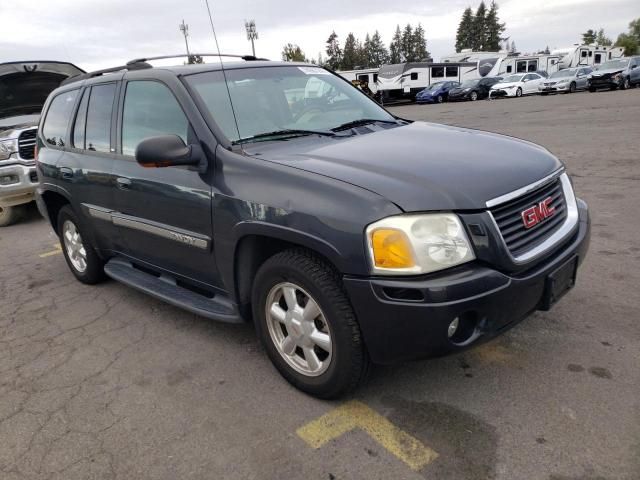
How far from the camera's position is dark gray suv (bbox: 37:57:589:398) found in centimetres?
231

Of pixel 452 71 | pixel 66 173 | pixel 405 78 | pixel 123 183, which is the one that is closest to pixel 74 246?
pixel 66 173

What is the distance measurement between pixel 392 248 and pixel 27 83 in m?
8.53

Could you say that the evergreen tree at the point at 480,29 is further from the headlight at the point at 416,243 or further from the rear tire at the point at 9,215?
the headlight at the point at 416,243

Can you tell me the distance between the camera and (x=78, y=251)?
486 cm

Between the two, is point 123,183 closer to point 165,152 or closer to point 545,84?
point 165,152

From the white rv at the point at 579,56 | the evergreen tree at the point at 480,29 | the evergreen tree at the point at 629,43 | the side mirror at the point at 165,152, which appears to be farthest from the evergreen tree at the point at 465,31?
the side mirror at the point at 165,152

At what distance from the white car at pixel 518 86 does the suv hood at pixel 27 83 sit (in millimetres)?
27849

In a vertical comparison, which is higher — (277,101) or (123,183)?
(277,101)

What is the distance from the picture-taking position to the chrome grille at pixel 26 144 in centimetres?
732

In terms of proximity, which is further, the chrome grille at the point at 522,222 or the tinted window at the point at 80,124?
the tinted window at the point at 80,124

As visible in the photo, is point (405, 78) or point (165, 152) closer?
point (165, 152)

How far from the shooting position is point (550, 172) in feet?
9.43

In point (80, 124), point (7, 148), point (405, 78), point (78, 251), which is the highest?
point (80, 124)

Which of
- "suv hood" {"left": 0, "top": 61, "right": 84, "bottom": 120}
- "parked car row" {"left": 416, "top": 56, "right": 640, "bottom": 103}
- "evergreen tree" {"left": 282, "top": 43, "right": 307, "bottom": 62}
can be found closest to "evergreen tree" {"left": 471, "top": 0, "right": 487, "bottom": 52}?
"evergreen tree" {"left": 282, "top": 43, "right": 307, "bottom": 62}
